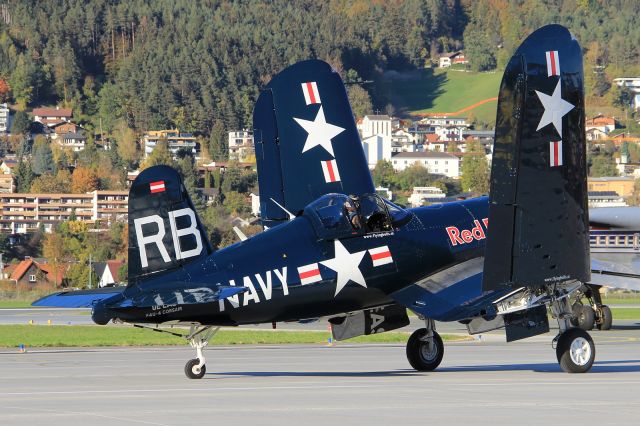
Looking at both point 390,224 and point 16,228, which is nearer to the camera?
point 390,224

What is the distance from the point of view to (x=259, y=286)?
20.1 m

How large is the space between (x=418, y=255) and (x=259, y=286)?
Result: 2.62 meters

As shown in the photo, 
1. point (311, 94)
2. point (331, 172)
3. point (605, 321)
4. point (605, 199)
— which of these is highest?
point (311, 94)

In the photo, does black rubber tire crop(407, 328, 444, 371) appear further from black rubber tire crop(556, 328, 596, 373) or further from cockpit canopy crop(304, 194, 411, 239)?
black rubber tire crop(556, 328, 596, 373)

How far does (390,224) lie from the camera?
21.2m

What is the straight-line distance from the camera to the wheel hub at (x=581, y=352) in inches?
813

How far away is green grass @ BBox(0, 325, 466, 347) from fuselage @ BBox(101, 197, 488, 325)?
1367 cm

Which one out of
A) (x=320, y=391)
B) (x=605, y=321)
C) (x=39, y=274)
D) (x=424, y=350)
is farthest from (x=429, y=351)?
(x=39, y=274)

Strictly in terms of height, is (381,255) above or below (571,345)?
above

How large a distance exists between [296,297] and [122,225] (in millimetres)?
134465

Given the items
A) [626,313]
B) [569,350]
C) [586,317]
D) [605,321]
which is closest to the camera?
[569,350]

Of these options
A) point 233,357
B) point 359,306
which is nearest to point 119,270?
point 233,357

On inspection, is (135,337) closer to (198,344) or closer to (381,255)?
(198,344)

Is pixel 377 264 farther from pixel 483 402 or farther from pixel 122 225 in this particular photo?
pixel 122 225
